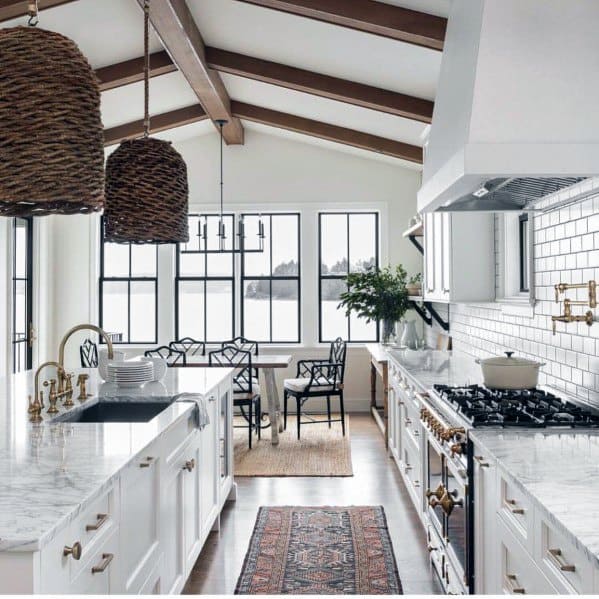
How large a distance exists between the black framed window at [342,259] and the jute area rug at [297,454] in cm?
138

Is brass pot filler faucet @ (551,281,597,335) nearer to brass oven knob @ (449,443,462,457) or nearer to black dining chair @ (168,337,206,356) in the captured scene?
brass oven knob @ (449,443,462,457)

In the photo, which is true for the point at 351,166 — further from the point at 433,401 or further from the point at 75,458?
the point at 75,458

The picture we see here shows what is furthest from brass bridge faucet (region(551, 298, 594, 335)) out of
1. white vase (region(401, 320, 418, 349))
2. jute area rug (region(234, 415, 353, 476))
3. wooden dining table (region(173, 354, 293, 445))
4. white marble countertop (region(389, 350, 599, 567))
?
wooden dining table (region(173, 354, 293, 445))

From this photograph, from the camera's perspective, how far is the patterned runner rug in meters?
Answer: 3.12

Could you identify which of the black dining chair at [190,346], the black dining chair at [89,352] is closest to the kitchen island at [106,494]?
the black dining chair at [190,346]

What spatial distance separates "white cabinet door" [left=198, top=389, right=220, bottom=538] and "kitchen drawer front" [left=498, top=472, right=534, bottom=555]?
1679mm

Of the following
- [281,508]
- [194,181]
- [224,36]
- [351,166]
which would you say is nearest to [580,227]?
[281,508]

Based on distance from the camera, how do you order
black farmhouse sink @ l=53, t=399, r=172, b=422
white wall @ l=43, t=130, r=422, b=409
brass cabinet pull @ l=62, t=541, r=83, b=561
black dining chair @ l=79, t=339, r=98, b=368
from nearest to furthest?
brass cabinet pull @ l=62, t=541, r=83, b=561 < black farmhouse sink @ l=53, t=399, r=172, b=422 < black dining chair @ l=79, t=339, r=98, b=368 < white wall @ l=43, t=130, r=422, b=409

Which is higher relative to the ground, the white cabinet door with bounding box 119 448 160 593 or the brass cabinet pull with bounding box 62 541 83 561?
the brass cabinet pull with bounding box 62 541 83 561

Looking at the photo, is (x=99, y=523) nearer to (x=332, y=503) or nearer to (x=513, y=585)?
(x=513, y=585)

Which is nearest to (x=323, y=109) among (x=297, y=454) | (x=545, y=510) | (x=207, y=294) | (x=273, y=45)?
(x=273, y=45)

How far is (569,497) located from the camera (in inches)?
60.1

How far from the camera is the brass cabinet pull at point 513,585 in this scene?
1.78 meters

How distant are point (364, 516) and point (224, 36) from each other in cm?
366
